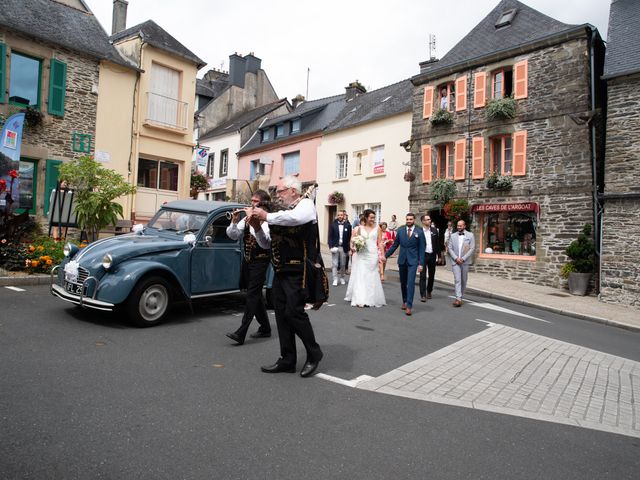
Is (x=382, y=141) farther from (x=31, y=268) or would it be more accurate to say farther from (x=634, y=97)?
(x=31, y=268)

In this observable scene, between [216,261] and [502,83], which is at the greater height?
[502,83]

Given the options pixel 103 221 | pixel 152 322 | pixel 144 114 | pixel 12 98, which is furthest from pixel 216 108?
pixel 152 322

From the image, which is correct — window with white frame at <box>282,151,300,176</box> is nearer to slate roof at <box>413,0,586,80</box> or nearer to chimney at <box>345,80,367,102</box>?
chimney at <box>345,80,367,102</box>

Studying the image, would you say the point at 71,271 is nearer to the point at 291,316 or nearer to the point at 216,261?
the point at 216,261

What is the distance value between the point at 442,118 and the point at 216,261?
15.0 meters

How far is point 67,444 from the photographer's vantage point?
2.83 m

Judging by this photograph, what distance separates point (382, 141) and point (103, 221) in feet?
49.2

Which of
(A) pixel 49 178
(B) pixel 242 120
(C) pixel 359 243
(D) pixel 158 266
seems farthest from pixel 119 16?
(D) pixel 158 266

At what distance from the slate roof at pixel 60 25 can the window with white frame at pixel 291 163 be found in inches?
531

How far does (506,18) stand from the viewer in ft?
63.3

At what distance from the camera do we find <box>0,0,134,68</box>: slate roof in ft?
44.8

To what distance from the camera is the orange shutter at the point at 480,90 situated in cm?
1811

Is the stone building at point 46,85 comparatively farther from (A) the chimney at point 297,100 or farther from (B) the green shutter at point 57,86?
(A) the chimney at point 297,100

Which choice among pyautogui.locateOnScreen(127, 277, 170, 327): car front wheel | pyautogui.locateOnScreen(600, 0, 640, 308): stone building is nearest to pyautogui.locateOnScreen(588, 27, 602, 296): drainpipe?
pyautogui.locateOnScreen(600, 0, 640, 308): stone building
